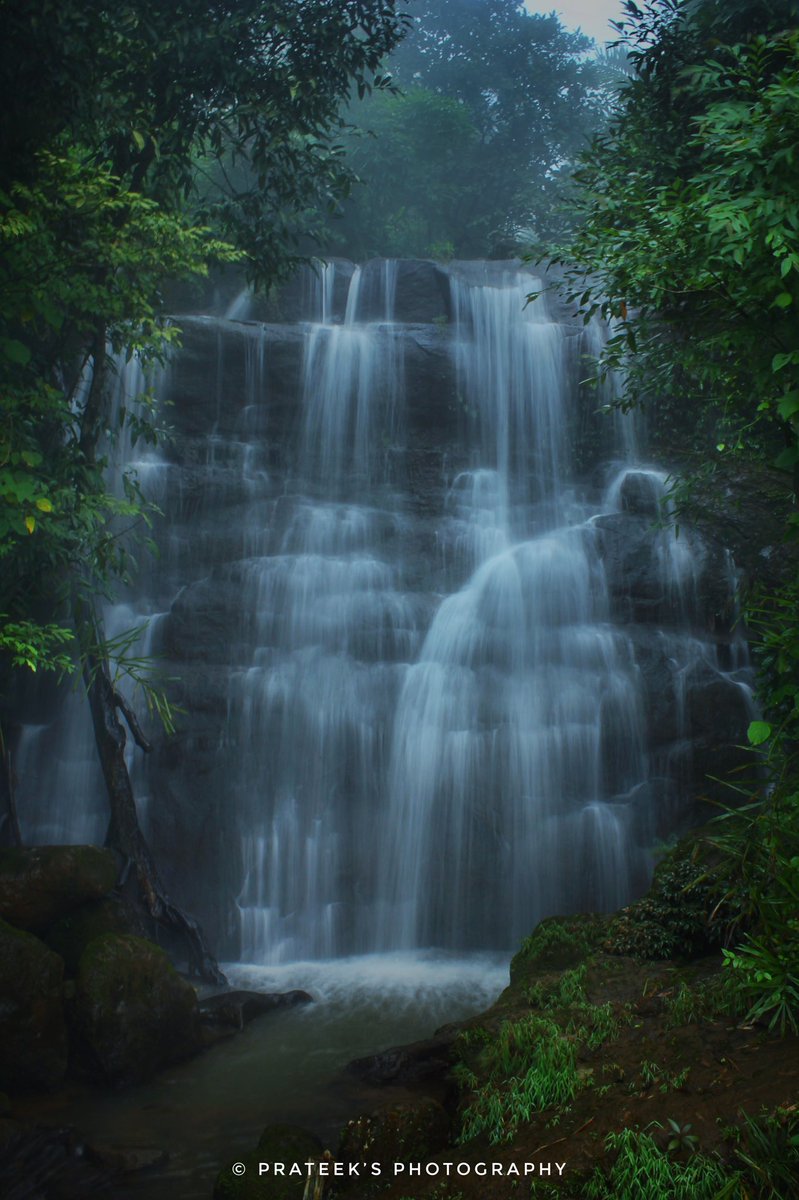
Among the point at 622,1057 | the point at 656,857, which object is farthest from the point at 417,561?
the point at 622,1057

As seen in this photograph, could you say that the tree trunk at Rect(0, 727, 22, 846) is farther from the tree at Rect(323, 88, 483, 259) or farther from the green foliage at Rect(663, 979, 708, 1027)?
the tree at Rect(323, 88, 483, 259)

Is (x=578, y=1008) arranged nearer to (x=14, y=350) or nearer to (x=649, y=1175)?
(x=649, y=1175)

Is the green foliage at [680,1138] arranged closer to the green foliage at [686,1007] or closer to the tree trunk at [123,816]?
the green foliage at [686,1007]

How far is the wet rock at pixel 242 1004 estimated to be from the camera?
Answer: 827cm

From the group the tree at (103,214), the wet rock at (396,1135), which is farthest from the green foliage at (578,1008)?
the tree at (103,214)

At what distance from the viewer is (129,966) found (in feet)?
25.2

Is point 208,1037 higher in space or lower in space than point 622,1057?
lower

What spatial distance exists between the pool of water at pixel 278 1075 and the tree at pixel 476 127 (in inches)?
789

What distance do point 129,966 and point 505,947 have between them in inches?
173

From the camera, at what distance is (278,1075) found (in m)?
7.29

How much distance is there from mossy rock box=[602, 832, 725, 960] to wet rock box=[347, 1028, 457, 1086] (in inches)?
57.4

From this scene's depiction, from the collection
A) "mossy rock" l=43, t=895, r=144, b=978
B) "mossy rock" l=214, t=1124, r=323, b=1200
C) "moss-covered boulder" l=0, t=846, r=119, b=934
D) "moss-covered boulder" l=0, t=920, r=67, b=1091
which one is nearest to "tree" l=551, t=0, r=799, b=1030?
"mossy rock" l=214, t=1124, r=323, b=1200

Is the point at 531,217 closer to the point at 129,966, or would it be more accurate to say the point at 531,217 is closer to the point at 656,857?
the point at 656,857

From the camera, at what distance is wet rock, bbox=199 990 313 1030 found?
8273 millimetres
